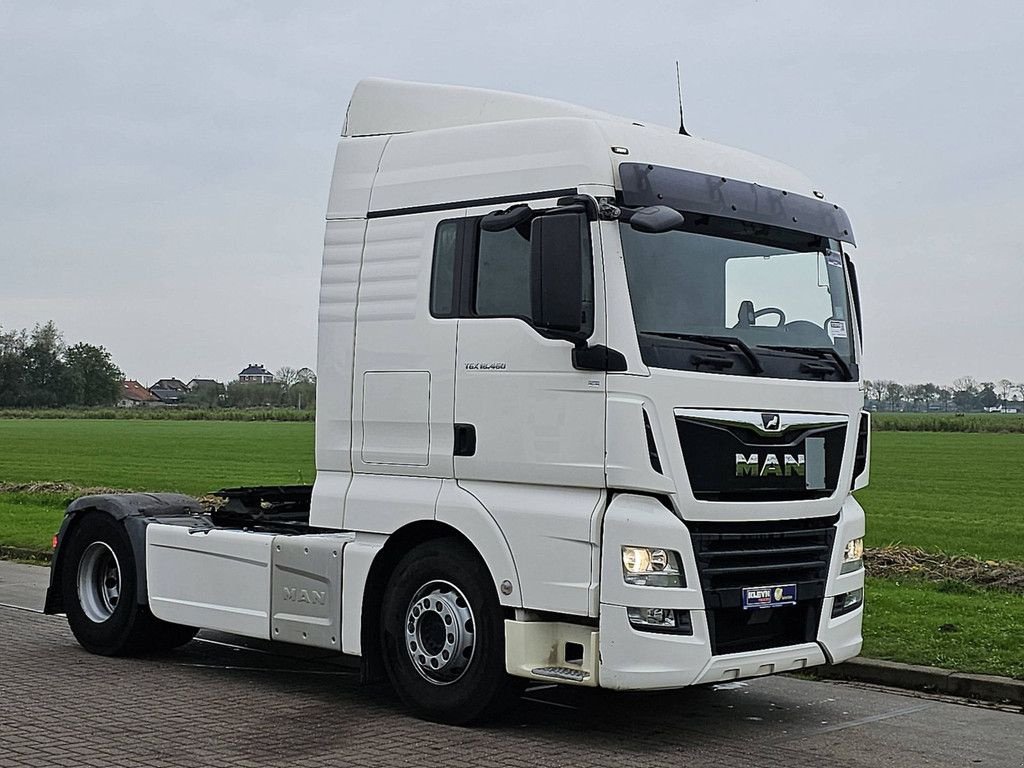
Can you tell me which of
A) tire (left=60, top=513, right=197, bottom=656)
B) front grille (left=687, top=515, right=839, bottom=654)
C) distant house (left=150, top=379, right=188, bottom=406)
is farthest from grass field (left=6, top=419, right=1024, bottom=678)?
distant house (left=150, top=379, right=188, bottom=406)

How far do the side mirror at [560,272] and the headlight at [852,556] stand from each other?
2215 millimetres

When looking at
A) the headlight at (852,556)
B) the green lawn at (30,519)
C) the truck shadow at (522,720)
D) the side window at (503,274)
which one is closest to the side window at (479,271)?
the side window at (503,274)

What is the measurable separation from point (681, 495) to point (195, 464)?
134 feet

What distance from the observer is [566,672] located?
756cm

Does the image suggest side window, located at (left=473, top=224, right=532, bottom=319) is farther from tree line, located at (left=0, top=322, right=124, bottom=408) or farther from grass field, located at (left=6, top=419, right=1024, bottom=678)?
tree line, located at (left=0, top=322, right=124, bottom=408)

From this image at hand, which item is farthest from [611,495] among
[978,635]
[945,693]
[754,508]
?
[978,635]

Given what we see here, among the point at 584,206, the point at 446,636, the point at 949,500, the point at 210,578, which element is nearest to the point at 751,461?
the point at 584,206

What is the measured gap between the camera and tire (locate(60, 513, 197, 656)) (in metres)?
10.2

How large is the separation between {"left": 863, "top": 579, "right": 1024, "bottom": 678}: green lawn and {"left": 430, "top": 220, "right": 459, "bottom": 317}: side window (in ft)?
14.0

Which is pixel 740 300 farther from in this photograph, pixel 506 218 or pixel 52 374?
pixel 52 374

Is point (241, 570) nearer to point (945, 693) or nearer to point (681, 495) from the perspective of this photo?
point (681, 495)

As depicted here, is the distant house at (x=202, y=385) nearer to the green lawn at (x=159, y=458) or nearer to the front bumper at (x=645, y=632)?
the green lawn at (x=159, y=458)

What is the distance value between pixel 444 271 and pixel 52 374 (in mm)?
135519

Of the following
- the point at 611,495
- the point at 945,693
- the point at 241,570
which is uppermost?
the point at 611,495
